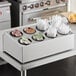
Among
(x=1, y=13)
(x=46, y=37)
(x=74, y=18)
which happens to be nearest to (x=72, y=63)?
(x=74, y=18)

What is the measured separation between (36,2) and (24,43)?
133cm

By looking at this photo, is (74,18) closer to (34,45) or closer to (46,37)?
(46,37)

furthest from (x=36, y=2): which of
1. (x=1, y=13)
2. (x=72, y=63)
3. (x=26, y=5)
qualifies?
(x=72, y=63)

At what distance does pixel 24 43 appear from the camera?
1.75 m

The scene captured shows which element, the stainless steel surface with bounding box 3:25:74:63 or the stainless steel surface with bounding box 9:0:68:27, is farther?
the stainless steel surface with bounding box 9:0:68:27

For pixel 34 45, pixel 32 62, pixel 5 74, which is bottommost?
pixel 5 74

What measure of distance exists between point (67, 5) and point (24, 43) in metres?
1.65

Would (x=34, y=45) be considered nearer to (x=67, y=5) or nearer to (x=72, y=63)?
(x=72, y=63)

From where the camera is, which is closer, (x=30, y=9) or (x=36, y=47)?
(x=36, y=47)

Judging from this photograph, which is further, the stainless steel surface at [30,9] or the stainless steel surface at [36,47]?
the stainless steel surface at [30,9]

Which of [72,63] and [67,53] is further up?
[67,53]

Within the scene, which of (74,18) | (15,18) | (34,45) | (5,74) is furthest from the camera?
(15,18)

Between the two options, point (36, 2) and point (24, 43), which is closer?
point (24, 43)

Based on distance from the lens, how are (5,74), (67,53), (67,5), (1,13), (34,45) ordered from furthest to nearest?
(67,5)
(1,13)
(5,74)
(67,53)
(34,45)
